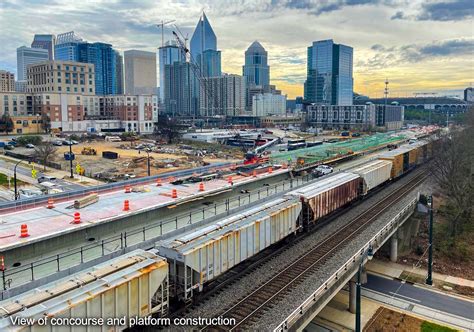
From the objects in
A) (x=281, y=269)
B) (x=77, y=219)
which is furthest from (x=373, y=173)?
(x=77, y=219)

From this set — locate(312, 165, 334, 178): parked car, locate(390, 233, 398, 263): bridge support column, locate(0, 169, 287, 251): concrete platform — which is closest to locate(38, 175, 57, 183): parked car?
locate(0, 169, 287, 251): concrete platform

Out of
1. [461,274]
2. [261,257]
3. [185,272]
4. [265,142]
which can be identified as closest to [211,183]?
[261,257]

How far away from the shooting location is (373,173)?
3941cm

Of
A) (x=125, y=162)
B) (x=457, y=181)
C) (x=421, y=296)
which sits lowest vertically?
(x=421, y=296)

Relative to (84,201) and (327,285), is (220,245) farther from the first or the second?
(84,201)

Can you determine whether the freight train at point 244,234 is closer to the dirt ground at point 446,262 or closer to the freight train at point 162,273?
the freight train at point 162,273

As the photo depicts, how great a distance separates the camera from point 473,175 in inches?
1901

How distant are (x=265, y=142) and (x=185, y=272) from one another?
94.1 meters

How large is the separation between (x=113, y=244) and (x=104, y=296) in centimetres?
734

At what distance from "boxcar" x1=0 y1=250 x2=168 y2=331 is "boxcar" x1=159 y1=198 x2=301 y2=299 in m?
0.91

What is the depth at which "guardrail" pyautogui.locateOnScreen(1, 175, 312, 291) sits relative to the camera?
15711mm

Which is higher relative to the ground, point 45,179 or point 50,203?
point 50,203

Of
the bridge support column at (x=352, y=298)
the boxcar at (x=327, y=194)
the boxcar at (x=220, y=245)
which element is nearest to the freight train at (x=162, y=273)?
the boxcar at (x=220, y=245)

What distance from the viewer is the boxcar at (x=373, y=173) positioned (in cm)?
3691
